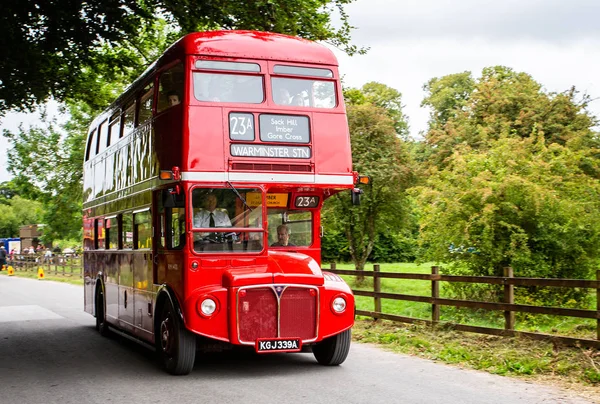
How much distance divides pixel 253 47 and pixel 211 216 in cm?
243

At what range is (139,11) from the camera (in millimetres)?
16656

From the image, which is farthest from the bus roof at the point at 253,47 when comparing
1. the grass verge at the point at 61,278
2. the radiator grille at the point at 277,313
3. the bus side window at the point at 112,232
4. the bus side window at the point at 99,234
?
the grass verge at the point at 61,278

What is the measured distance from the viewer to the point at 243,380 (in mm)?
9758

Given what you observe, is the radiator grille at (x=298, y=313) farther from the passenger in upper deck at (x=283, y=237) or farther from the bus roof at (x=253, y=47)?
the bus roof at (x=253, y=47)

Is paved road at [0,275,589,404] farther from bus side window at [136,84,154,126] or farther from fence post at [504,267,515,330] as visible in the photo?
bus side window at [136,84,154,126]

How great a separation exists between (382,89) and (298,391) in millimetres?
62148

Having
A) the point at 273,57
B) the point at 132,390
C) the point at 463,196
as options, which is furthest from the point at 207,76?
the point at 463,196

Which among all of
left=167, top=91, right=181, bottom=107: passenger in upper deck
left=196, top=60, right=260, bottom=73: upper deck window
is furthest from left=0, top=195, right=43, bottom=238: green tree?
left=196, top=60, right=260, bottom=73: upper deck window

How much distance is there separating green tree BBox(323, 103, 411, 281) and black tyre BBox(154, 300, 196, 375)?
47.8 ft

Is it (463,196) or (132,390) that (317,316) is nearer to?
(132,390)

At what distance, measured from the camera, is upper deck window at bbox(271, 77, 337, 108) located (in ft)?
34.7

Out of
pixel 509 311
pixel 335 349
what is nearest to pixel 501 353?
pixel 509 311

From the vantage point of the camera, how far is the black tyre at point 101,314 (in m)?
15.8

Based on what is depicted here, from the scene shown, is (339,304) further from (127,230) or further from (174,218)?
(127,230)
